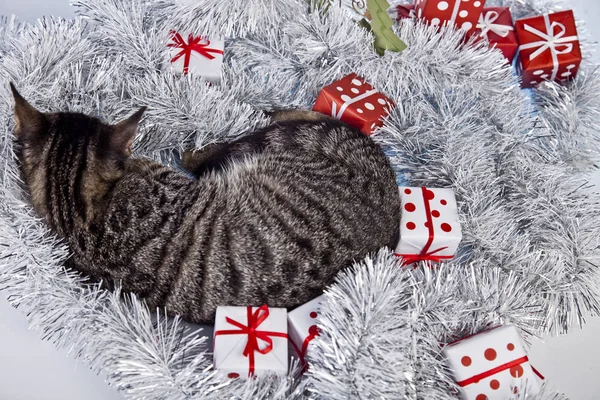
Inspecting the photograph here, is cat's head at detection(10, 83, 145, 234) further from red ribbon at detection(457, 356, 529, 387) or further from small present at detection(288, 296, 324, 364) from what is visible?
red ribbon at detection(457, 356, 529, 387)

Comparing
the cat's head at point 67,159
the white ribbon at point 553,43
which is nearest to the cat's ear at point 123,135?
the cat's head at point 67,159

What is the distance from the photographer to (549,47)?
1.36m

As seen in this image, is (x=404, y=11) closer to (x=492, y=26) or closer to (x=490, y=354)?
(x=492, y=26)

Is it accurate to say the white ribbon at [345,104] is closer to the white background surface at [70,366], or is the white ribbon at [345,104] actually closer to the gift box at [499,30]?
the gift box at [499,30]

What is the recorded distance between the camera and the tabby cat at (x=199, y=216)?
0.95m

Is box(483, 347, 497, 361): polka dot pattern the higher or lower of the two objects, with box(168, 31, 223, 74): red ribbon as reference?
lower

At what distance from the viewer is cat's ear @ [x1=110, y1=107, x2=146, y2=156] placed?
39.5 inches

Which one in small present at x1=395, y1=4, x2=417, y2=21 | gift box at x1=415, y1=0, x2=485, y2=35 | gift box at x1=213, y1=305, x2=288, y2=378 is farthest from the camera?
small present at x1=395, y1=4, x2=417, y2=21

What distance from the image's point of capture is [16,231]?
939 millimetres

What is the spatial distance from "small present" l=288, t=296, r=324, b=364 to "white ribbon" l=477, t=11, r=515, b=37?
871mm

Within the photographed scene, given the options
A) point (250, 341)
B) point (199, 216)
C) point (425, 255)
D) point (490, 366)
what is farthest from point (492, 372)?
point (199, 216)

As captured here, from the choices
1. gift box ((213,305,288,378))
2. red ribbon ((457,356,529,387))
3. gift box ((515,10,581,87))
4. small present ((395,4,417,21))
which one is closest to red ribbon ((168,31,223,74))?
small present ((395,4,417,21))

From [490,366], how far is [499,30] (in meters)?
0.90

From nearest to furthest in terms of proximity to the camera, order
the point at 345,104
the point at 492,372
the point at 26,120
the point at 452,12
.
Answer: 1. the point at 492,372
2. the point at 26,120
3. the point at 345,104
4. the point at 452,12
